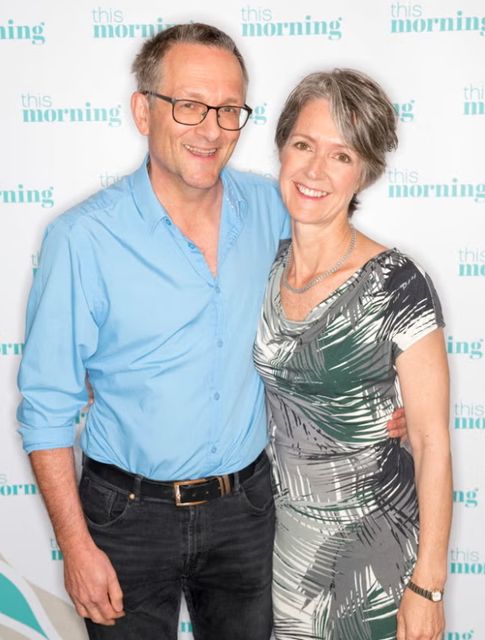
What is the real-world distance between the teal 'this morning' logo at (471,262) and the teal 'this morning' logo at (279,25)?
722mm

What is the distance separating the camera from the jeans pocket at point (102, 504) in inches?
64.6

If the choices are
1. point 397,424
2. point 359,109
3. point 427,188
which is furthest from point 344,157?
point 427,188

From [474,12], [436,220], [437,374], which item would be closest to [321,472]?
[437,374]

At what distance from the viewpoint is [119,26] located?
206 cm

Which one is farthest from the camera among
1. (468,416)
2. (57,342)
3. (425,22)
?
(468,416)

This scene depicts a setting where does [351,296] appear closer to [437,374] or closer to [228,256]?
[437,374]

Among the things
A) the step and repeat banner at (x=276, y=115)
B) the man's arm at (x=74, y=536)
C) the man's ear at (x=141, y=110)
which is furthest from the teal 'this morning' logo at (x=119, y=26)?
the man's arm at (x=74, y=536)

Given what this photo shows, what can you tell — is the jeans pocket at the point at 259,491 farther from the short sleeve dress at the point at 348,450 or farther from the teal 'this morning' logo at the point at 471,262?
the teal 'this morning' logo at the point at 471,262

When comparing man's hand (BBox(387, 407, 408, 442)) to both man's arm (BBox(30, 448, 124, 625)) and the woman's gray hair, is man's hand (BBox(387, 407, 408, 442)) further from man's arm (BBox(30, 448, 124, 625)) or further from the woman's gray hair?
man's arm (BBox(30, 448, 124, 625))

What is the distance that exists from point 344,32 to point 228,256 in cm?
82

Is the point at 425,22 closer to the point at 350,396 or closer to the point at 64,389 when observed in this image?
the point at 350,396

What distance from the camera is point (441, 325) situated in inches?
56.7

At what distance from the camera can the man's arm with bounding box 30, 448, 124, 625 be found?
1617 mm

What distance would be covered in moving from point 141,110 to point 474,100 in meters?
0.99
